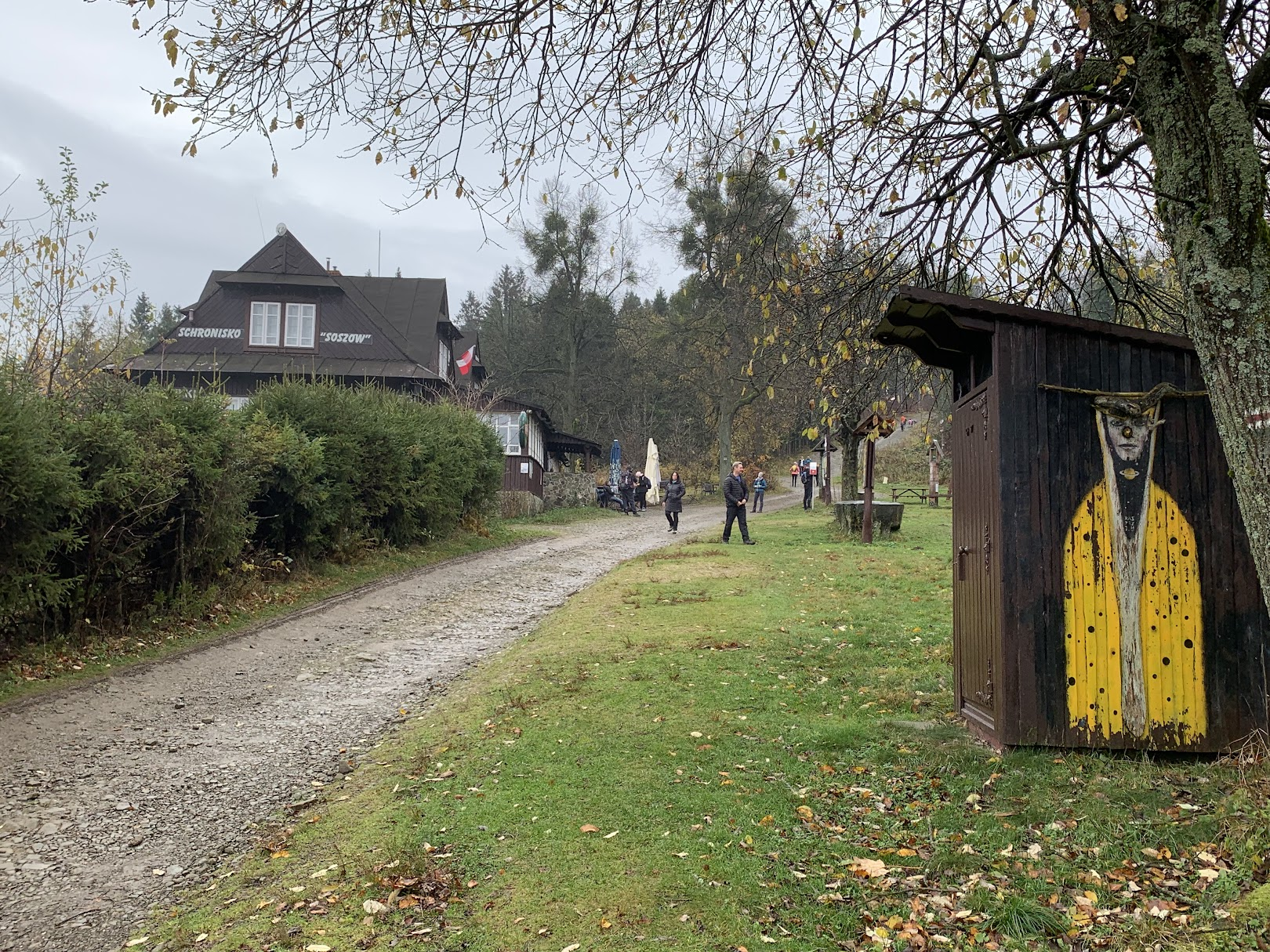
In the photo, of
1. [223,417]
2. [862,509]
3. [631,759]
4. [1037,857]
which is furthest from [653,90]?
[862,509]

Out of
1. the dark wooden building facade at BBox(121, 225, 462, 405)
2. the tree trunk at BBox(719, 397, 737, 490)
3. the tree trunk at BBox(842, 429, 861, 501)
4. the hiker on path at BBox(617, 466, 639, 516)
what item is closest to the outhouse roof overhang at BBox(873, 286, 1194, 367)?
the tree trunk at BBox(842, 429, 861, 501)

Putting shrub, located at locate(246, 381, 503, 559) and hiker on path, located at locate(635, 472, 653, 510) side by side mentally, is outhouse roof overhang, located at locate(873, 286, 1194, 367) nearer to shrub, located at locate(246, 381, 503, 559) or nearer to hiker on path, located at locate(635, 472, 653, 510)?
shrub, located at locate(246, 381, 503, 559)

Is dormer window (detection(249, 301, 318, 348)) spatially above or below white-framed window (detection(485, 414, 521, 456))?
above

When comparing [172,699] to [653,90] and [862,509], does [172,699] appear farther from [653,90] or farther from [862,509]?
[862,509]

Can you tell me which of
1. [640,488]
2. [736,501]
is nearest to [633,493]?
[640,488]

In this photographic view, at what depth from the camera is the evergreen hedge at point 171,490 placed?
8.71 m

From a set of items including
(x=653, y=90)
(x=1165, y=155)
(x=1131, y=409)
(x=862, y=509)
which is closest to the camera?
(x=1165, y=155)

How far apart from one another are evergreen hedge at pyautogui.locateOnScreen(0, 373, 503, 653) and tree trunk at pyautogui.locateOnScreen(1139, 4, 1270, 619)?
891cm

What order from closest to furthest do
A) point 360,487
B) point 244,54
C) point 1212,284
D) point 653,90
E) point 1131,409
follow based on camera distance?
point 1212,284 < point 244,54 < point 1131,409 < point 653,90 < point 360,487

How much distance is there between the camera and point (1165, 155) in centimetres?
462

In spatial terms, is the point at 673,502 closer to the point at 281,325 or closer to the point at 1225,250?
the point at 281,325

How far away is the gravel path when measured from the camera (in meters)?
4.68

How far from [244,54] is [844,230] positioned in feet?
15.8

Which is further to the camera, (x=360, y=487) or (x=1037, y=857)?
(x=360, y=487)
